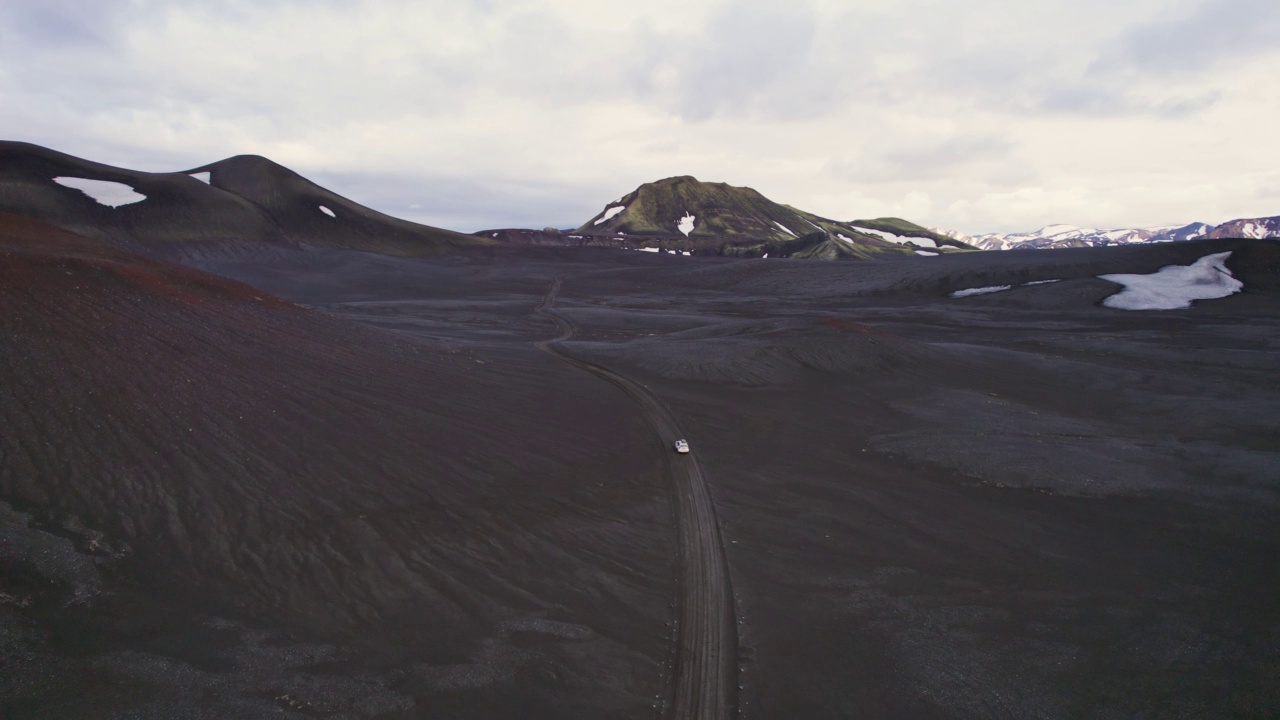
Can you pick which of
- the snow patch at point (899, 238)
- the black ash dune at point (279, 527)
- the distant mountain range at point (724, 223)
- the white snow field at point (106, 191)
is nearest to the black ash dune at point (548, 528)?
the black ash dune at point (279, 527)

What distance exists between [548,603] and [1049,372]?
66.4 ft

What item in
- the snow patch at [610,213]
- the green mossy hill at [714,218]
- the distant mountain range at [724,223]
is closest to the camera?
the distant mountain range at [724,223]

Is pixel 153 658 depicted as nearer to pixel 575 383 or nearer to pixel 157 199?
pixel 575 383

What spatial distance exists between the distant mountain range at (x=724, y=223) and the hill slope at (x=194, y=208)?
47388 millimetres

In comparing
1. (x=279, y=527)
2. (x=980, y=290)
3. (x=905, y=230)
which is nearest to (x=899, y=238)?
(x=905, y=230)

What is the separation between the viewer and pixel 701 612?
815cm

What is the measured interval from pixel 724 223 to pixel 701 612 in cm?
14415

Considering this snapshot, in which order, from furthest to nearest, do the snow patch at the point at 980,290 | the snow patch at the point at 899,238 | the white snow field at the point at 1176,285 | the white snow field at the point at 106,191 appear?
the snow patch at the point at 899,238 < the white snow field at the point at 106,191 < the snow patch at the point at 980,290 < the white snow field at the point at 1176,285

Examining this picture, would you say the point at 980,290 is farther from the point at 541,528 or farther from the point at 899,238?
the point at 899,238

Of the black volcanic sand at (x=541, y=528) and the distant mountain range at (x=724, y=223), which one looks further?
the distant mountain range at (x=724, y=223)

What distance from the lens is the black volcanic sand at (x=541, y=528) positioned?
6.43 metres

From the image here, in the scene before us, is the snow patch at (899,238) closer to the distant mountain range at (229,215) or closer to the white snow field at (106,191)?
the distant mountain range at (229,215)

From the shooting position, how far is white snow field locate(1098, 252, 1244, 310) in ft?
133

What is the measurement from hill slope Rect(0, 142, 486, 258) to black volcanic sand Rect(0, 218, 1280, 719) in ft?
150
